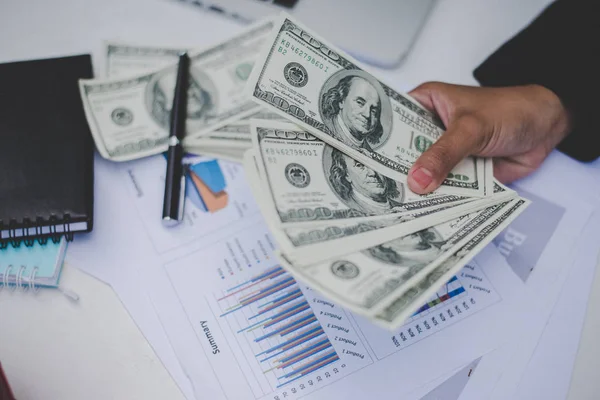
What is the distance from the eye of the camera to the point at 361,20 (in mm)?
768

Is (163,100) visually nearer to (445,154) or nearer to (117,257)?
(117,257)

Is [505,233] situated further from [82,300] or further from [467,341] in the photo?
[82,300]

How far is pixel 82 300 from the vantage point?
60cm

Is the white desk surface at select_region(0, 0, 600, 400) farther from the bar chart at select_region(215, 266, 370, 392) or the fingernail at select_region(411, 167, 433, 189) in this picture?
the fingernail at select_region(411, 167, 433, 189)

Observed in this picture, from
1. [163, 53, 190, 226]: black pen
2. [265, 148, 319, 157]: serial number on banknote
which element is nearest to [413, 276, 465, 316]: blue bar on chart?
[265, 148, 319, 157]: serial number on banknote

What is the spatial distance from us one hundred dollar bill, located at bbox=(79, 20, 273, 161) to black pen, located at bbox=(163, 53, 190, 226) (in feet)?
0.05

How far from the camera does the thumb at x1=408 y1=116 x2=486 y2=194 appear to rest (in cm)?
60

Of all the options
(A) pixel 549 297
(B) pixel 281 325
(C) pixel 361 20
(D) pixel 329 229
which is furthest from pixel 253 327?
(C) pixel 361 20

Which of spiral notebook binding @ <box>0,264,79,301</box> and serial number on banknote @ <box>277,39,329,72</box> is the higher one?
serial number on banknote @ <box>277,39,329,72</box>

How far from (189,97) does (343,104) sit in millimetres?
239

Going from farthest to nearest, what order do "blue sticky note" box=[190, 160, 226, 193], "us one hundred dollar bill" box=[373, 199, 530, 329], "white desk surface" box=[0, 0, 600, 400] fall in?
"blue sticky note" box=[190, 160, 226, 193]
"white desk surface" box=[0, 0, 600, 400]
"us one hundred dollar bill" box=[373, 199, 530, 329]

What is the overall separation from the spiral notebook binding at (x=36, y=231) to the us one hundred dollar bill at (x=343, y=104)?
0.29m

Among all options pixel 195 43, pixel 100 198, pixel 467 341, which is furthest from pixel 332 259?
pixel 195 43

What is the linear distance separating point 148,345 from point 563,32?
722 mm
